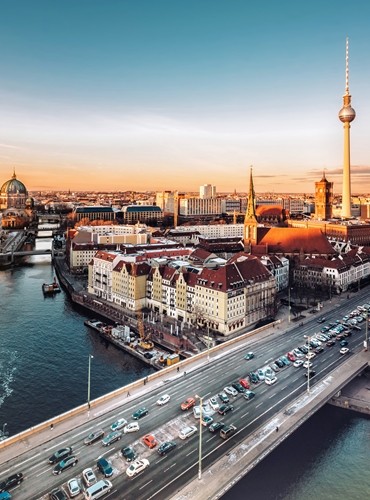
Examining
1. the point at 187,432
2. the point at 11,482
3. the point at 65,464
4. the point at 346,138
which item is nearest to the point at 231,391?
the point at 187,432

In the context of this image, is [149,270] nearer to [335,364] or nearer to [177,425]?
[335,364]

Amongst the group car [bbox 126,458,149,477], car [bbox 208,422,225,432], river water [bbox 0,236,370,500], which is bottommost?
river water [bbox 0,236,370,500]

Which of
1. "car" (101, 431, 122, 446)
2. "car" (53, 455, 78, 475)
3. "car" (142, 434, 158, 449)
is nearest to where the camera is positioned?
"car" (53, 455, 78, 475)

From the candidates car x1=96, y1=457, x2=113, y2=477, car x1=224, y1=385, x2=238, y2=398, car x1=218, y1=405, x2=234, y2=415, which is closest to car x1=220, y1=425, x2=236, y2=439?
car x1=218, y1=405, x2=234, y2=415

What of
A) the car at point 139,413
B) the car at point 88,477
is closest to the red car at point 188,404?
the car at point 139,413

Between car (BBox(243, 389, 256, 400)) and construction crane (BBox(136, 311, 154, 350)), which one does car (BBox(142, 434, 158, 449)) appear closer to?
car (BBox(243, 389, 256, 400))

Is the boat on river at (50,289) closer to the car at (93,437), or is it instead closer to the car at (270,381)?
the car at (270,381)

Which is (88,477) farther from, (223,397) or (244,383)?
(244,383)
